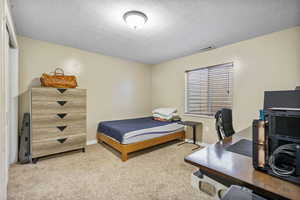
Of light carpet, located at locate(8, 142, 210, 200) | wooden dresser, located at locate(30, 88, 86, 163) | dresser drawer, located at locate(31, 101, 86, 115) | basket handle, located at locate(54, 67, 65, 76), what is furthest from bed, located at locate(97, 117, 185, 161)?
basket handle, located at locate(54, 67, 65, 76)

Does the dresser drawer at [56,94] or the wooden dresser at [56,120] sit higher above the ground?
the dresser drawer at [56,94]

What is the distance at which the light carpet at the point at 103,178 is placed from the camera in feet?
5.38

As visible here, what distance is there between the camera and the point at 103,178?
1969 millimetres

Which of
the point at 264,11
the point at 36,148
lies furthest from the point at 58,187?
the point at 264,11

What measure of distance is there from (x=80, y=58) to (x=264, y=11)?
3.41m

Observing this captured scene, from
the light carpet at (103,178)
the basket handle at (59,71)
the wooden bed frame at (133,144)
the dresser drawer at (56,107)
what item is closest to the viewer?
the light carpet at (103,178)

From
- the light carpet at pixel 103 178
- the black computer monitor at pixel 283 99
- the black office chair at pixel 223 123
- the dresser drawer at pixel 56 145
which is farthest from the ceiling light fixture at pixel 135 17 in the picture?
the dresser drawer at pixel 56 145

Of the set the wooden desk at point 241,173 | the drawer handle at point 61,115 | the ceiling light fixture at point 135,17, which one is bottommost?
the wooden desk at point 241,173

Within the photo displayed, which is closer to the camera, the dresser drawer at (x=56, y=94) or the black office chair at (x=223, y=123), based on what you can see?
the black office chair at (x=223, y=123)

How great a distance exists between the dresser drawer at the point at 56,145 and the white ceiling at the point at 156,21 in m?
1.91

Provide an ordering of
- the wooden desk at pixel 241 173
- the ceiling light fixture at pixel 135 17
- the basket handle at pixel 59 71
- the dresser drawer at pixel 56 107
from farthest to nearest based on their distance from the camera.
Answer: the basket handle at pixel 59 71
the dresser drawer at pixel 56 107
the ceiling light fixture at pixel 135 17
the wooden desk at pixel 241 173

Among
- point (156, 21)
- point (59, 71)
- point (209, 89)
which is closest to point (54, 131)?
point (59, 71)

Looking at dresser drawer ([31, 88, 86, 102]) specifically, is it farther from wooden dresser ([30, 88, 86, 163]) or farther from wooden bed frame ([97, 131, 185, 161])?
wooden bed frame ([97, 131, 185, 161])

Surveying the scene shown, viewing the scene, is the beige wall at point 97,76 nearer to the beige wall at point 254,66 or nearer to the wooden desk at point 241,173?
the beige wall at point 254,66
